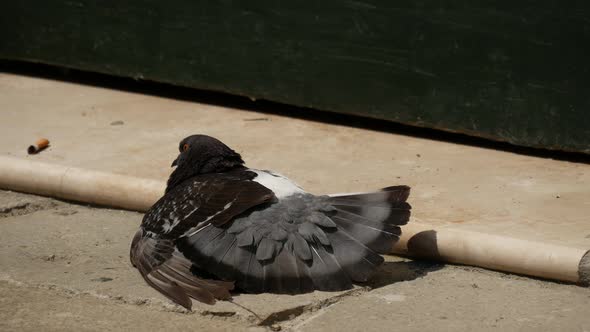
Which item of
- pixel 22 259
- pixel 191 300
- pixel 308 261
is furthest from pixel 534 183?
pixel 22 259

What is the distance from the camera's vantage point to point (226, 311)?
12.6 feet

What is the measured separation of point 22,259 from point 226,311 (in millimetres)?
1141

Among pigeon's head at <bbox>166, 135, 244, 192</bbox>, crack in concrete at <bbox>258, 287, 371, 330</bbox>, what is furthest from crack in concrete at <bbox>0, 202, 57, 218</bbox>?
crack in concrete at <bbox>258, 287, 371, 330</bbox>

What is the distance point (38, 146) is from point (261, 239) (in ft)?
7.68

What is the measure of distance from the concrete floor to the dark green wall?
0.19 m

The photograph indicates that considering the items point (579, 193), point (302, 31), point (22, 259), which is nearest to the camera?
point (22, 259)

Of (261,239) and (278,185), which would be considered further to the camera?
(278,185)

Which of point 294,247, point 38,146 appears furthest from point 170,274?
A: point 38,146

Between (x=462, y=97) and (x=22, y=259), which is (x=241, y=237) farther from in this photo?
(x=462, y=97)

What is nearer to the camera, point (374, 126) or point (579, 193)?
point (579, 193)

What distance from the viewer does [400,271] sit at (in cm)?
431

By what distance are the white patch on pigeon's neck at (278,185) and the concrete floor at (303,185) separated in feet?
1.49

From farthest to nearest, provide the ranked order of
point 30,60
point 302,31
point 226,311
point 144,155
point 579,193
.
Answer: point 30,60, point 302,31, point 144,155, point 579,193, point 226,311

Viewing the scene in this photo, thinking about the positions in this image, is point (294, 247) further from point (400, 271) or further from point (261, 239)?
point (400, 271)
